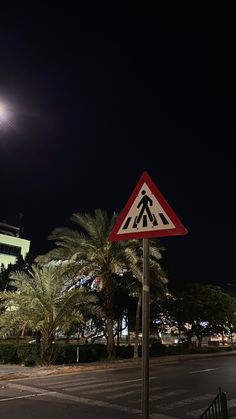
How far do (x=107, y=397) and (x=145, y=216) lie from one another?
8629 mm

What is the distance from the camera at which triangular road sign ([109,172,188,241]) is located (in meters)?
3.89

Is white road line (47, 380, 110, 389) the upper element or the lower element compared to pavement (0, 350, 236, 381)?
lower

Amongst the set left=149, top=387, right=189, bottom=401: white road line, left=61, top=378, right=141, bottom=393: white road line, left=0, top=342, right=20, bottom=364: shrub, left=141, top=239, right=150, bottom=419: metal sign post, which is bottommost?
left=149, top=387, right=189, bottom=401: white road line

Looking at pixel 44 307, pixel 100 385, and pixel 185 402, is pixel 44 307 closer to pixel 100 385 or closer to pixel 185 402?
pixel 100 385

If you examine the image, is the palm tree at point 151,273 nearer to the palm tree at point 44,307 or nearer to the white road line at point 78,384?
the palm tree at point 44,307

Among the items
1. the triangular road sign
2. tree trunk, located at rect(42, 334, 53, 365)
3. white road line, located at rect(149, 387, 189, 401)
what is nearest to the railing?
the triangular road sign

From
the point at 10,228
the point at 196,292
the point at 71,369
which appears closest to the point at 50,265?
the point at 71,369

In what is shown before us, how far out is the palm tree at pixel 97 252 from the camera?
2348 centimetres

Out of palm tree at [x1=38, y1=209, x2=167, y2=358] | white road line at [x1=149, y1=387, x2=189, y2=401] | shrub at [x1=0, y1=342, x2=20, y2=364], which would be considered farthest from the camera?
palm tree at [x1=38, y1=209, x2=167, y2=358]

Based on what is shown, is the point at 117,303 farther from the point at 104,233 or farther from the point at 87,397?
the point at 87,397

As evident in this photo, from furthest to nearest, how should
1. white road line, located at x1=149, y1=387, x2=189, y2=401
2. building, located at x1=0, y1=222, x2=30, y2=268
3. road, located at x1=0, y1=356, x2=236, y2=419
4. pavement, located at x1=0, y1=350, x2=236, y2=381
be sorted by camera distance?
building, located at x1=0, y1=222, x2=30, y2=268
pavement, located at x1=0, y1=350, x2=236, y2=381
white road line, located at x1=149, y1=387, x2=189, y2=401
road, located at x1=0, y1=356, x2=236, y2=419

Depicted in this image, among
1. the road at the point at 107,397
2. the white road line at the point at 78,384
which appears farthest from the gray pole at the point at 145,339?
the white road line at the point at 78,384

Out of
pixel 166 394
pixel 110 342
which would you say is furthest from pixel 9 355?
pixel 166 394

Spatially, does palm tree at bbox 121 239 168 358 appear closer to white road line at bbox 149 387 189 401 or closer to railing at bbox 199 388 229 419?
white road line at bbox 149 387 189 401
